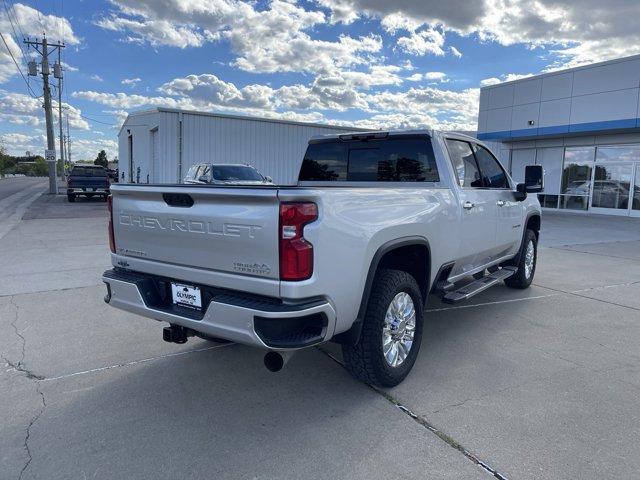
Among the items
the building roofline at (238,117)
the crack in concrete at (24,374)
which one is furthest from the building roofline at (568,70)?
the crack in concrete at (24,374)

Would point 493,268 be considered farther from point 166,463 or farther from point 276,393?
point 166,463

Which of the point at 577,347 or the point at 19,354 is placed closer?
the point at 19,354

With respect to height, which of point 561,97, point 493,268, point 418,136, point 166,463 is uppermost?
point 561,97

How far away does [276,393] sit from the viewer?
364 centimetres

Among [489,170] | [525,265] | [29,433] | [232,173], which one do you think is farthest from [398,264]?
[232,173]

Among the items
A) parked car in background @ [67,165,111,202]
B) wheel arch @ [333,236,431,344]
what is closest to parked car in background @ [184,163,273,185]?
parked car in background @ [67,165,111,202]

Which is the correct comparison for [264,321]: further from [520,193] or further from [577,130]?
[577,130]

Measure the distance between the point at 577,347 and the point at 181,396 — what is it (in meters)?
3.61

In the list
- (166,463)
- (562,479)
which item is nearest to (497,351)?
(562,479)

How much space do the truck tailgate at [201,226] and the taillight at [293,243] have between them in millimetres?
45

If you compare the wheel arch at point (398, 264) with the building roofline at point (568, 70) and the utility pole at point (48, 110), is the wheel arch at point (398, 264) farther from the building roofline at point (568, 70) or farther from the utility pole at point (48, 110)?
the utility pole at point (48, 110)

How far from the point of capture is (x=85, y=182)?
22281 mm

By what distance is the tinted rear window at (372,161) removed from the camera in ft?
15.4

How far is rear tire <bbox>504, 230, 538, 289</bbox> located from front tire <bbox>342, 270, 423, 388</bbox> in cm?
331
